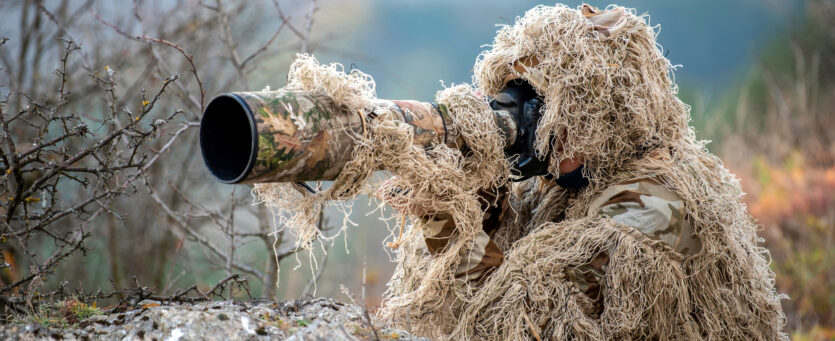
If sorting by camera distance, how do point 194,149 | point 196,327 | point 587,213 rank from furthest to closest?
point 194,149 → point 587,213 → point 196,327

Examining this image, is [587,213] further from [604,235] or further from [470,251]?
[470,251]

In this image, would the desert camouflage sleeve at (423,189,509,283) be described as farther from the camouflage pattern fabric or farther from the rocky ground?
the rocky ground

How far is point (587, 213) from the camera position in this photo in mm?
1978

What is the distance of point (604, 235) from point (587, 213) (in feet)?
0.51

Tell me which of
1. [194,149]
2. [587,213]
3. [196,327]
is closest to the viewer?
[196,327]

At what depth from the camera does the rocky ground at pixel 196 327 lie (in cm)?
140

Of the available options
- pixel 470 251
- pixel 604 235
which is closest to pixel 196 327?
pixel 470 251

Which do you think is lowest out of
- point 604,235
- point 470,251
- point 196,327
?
point 196,327

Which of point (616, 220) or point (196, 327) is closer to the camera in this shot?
point (196, 327)

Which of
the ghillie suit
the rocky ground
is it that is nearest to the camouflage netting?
the ghillie suit

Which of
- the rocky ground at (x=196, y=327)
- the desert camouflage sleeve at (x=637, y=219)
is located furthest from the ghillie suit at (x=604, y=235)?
the rocky ground at (x=196, y=327)

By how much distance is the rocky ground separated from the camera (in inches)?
55.3

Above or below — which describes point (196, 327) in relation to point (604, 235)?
below

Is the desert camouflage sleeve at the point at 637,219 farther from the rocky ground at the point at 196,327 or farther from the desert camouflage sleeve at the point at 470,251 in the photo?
the rocky ground at the point at 196,327
